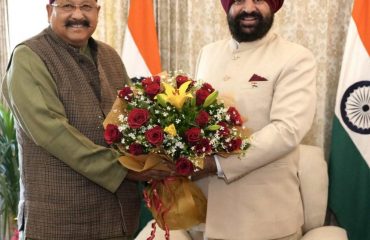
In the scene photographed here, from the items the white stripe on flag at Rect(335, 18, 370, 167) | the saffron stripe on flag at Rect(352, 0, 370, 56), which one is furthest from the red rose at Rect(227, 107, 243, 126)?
the saffron stripe on flag at Rect(352, 0, 370, 56)

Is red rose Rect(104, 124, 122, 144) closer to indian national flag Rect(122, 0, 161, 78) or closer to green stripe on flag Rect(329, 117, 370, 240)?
indian national flag Rect(122, 0, 161, 78)

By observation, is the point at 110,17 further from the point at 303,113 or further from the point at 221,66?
the point at 303,113

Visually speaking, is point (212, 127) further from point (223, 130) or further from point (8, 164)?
point (8, 164)

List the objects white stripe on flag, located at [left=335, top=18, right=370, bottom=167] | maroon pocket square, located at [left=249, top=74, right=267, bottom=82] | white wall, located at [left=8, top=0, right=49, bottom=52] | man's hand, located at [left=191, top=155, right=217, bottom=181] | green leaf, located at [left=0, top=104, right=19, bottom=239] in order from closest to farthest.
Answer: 1. man's hand, located at [left=191, top=155, right=217, bottom=181]
2. maroon pocket square, located at [left=249, top=74, right=267, bottom=82]
3. white stripe on flag, located at [left=335, top=18, right=370, bottom=167]
4. green leaf, located at [left=0, top=104, right=19, bottom=239]
5. white wall, located at [left=8, top=0, right=49, bottom=52]

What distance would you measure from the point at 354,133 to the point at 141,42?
5.32 ft

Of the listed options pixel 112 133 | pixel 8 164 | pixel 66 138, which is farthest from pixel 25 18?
pixel 112 133

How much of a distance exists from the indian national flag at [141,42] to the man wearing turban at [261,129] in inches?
48.0

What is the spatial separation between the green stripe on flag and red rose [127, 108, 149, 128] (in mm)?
1711

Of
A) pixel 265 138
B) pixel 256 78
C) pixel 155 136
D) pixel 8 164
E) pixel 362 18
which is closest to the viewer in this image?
pixel 155 136

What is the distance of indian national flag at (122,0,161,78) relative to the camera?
3406mm

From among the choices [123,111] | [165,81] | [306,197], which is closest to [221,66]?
[165,81]

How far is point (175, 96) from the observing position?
1.78m

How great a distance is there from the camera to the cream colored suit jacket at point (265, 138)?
6.56ft

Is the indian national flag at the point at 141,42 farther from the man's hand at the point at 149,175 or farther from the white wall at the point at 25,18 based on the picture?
the man's hand at the point at 149,175
